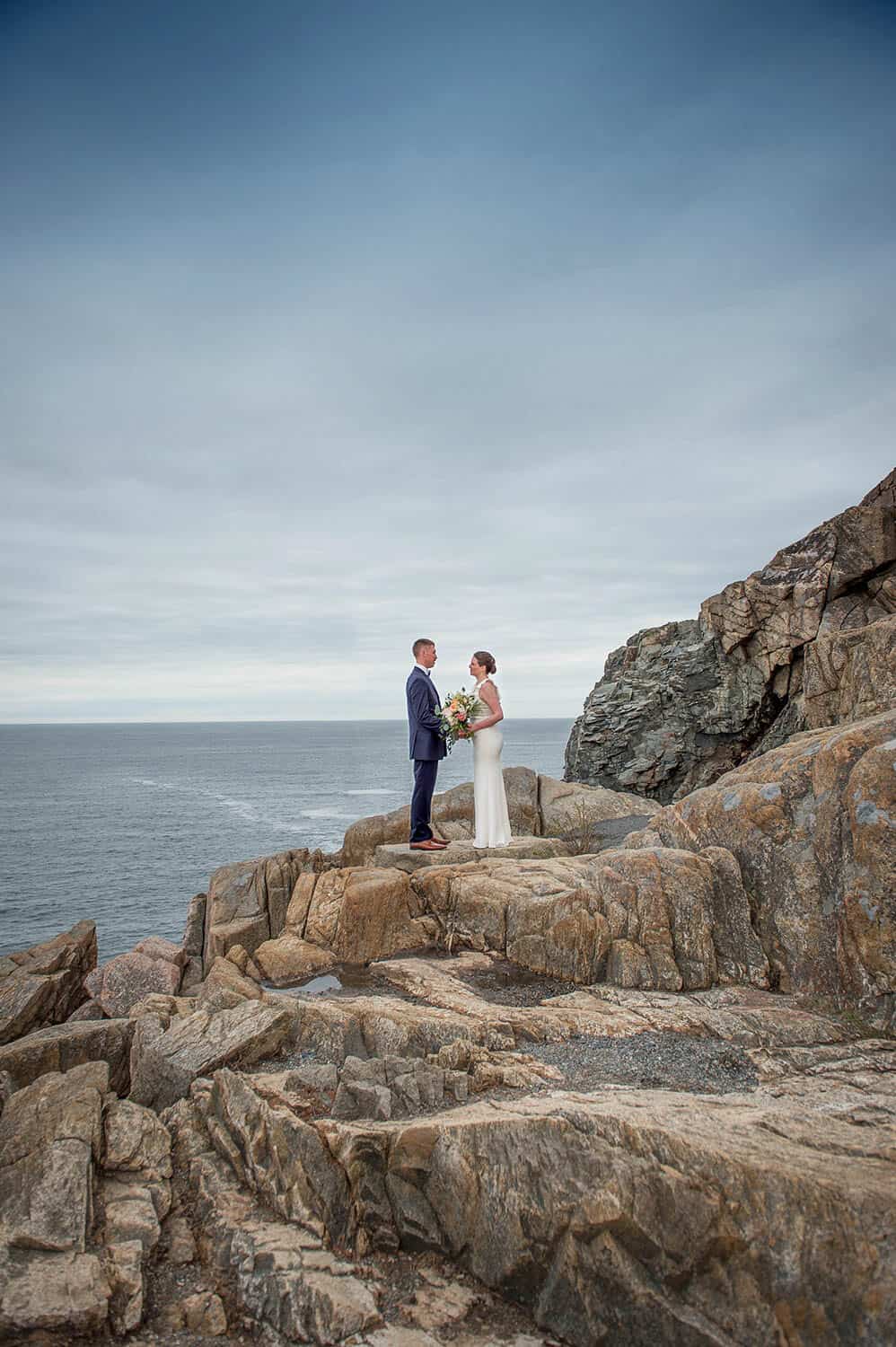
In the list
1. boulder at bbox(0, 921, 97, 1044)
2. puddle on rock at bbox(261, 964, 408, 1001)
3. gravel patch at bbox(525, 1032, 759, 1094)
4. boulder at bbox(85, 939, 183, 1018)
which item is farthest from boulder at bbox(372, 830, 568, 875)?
boulder at bbox(0, 921, 97, 1044)

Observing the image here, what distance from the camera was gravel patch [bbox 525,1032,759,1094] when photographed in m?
7.57

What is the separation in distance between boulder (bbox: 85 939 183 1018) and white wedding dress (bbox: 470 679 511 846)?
286 inches

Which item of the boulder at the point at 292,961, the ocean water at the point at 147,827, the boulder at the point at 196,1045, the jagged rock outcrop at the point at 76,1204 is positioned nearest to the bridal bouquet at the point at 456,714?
the boulder at the point at 292,961

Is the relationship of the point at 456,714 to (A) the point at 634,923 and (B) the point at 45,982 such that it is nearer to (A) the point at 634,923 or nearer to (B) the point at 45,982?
(A) the point at 634,923

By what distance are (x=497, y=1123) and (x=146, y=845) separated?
56.7 metres

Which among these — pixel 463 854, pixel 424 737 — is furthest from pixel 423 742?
pixel 463 854

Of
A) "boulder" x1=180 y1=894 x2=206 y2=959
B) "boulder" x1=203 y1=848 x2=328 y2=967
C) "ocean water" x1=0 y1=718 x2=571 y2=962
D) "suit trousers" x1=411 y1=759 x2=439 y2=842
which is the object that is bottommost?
"ocean water" x1=0 y1=718 x2=571 y2=962

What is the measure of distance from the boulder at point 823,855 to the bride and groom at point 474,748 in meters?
5.03

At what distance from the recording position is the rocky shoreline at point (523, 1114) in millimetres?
5297

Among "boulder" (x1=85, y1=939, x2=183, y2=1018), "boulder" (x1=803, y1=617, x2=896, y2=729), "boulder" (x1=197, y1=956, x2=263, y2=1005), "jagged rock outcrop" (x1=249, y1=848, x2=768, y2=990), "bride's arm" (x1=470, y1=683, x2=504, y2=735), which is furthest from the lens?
"bride's arm" (x1=470, y1=683, x2=504, y2=735)

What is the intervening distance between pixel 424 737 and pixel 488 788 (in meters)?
1.87

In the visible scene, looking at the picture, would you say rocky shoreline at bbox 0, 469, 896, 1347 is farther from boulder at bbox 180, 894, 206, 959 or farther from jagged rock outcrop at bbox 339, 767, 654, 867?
boulder at bbox 180, 894, 206, 959

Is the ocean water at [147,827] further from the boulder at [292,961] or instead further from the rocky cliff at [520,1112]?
the rocky cliff at [520,1112]

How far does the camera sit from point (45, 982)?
15227mm
